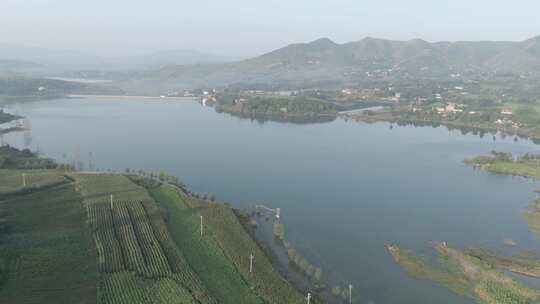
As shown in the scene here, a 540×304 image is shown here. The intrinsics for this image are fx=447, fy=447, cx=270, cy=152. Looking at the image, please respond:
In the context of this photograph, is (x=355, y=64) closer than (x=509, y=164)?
No

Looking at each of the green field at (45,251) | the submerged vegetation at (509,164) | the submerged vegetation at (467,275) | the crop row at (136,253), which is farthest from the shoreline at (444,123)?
the green field at (45,251)

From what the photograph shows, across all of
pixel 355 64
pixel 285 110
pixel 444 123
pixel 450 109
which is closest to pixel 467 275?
pixel 444 123

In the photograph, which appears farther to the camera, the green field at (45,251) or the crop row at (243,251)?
the crop row at (243,251)

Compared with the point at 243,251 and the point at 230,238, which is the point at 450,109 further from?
the point at 243,251

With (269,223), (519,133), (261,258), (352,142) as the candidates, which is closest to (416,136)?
(352,142)

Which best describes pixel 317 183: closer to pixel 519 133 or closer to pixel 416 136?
pixel 416 136

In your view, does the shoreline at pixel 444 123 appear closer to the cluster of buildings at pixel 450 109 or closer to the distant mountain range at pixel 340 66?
the cluster of buildings at pixel 450 109

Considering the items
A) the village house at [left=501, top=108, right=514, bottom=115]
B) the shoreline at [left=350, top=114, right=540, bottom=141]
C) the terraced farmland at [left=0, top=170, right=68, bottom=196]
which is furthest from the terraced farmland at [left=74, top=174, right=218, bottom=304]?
the village house at [left=501, top=108, right=514, bottom=115]
